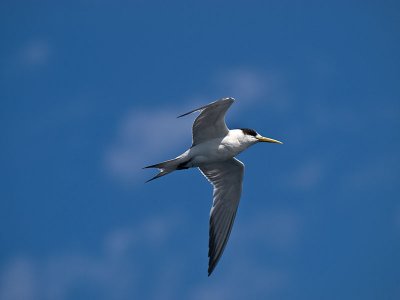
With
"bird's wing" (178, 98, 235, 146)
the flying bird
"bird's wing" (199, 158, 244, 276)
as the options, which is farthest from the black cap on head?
"bird's wing" (199, 158, 244, 276)

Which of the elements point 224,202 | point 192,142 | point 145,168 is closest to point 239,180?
point 224,202

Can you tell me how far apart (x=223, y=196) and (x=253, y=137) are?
5.52 feet

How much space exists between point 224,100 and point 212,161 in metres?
1.83

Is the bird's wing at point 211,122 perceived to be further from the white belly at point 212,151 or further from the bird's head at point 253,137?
the bird's head at point 253,137

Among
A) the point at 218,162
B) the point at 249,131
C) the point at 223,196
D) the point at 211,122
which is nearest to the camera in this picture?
the point at 211,122

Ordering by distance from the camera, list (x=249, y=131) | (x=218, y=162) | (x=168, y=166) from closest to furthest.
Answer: (x=168, y=166)
(x=249, y=131)
(x=218, y=162)

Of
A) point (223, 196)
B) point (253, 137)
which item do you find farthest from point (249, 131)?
point (223, 196)

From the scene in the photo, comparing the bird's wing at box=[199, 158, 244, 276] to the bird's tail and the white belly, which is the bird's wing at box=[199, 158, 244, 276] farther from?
the bird's tail

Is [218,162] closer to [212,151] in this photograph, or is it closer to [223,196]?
[223,196]

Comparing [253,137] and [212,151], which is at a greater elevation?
[253,137]

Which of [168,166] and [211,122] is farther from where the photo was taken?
[168,166]

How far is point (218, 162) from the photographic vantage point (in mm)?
14109

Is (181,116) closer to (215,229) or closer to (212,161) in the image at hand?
(212,161)

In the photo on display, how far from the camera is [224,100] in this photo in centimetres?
1203
